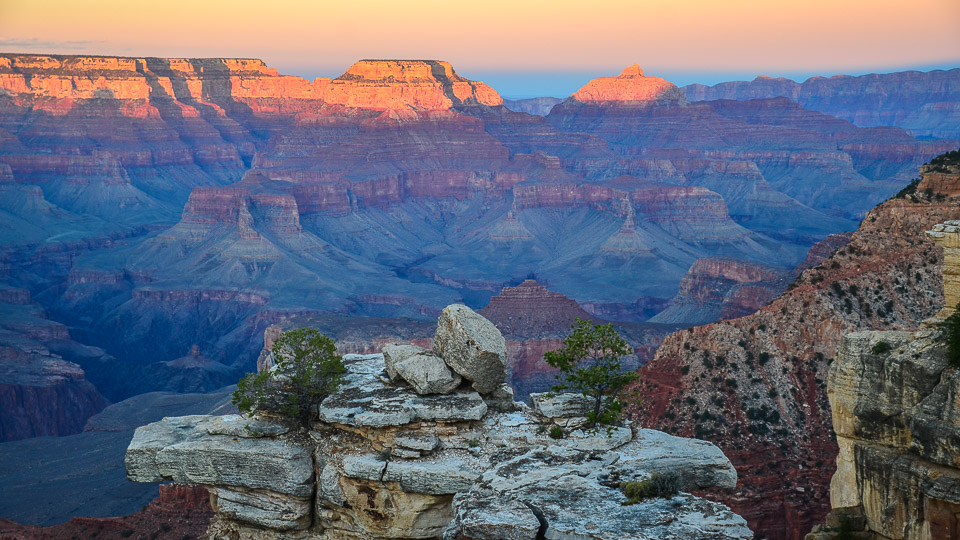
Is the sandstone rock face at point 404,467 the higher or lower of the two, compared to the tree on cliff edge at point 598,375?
lower

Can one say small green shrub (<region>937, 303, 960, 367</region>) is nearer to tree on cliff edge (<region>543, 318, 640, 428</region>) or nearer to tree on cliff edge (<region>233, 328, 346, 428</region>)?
tree on cliff edge (<region>543, 318, 640, 428</region>)

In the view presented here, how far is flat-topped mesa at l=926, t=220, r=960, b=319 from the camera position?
83.3ft

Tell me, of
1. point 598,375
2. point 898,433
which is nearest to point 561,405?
point 598,375

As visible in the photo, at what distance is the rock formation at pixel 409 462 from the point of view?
90.7 feet

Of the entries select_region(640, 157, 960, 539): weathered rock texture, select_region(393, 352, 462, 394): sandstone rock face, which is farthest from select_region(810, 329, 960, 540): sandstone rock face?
select_region(640, 157, 960, 539): weathered rock texture

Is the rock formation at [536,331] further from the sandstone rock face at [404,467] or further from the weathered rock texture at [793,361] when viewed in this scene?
the sandstone rock face at [404,467]

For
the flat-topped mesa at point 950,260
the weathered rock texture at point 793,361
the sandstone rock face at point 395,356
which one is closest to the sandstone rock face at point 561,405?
the sandstone rock face at point 395,356

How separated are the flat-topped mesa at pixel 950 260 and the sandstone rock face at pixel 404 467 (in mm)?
7680

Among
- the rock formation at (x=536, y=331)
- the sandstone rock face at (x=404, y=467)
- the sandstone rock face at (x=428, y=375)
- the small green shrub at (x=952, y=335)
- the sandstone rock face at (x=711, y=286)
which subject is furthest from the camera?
the sandstone rock face at (x=711, y=286)

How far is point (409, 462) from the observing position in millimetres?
29922

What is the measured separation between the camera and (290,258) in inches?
7156

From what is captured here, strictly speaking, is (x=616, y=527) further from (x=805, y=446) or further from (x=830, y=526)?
(x=805, y=446)

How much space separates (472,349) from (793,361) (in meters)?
19.5

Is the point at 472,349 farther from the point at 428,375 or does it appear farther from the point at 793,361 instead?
the point at 793,361
